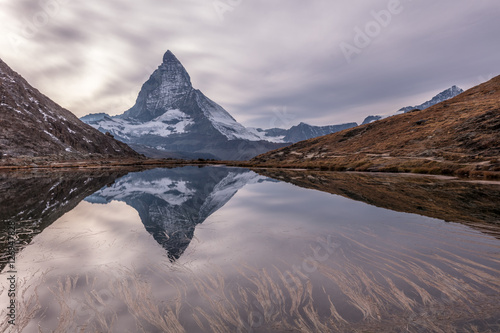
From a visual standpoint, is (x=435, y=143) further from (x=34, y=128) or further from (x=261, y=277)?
(x=34, y=128)

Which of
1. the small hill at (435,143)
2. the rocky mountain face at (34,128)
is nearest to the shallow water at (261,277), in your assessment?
the small hill at (435,143)

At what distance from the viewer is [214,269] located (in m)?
8.20

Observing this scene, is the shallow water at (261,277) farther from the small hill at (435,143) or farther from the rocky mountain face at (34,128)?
the rocky mountain face at (34,128)

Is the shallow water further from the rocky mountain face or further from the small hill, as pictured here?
the rocky mountain face

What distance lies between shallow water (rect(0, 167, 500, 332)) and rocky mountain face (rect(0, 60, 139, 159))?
154928mm

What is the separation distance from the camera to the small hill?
43.7 metres

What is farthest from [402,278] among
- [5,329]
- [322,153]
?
[322,153]

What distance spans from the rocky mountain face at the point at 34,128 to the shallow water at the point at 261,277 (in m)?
155

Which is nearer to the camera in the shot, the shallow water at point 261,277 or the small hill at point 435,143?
the shallow water at point 261,277

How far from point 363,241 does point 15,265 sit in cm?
1343

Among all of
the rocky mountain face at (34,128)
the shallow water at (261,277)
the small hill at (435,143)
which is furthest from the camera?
the rocky mountain face at (34,128)

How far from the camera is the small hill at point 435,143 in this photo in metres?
43.7

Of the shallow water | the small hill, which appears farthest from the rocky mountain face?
the shallow water

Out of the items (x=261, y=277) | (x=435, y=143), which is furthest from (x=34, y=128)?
(x=435, y=143)
